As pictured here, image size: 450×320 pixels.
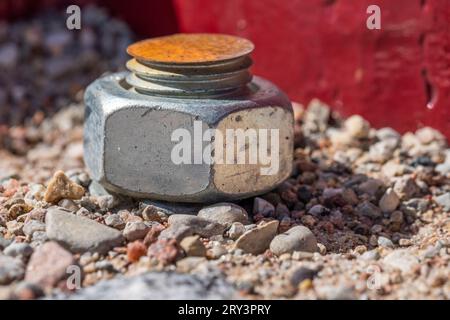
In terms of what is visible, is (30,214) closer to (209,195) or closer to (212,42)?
(209,195)

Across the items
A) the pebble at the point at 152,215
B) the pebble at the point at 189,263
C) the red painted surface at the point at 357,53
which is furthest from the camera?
the red painted surface at the point at 357,53

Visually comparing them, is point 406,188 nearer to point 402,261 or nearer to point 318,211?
point 318,211

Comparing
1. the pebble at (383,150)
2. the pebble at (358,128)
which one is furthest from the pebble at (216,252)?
the pebble at (358,128)

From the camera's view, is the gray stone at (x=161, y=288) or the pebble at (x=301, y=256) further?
the pebble at (x=301, y=256)

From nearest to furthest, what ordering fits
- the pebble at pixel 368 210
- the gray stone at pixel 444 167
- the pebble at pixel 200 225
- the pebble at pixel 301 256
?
the pebble at pixel 301 256 < the pebble at pixel 200 225 < the pebble at pixel 368 210 < the gray stone at pixel 444 167

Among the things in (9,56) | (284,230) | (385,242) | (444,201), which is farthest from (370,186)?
(9,56)

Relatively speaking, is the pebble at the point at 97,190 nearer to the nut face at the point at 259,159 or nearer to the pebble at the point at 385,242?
the nut face at the point at 259,159
